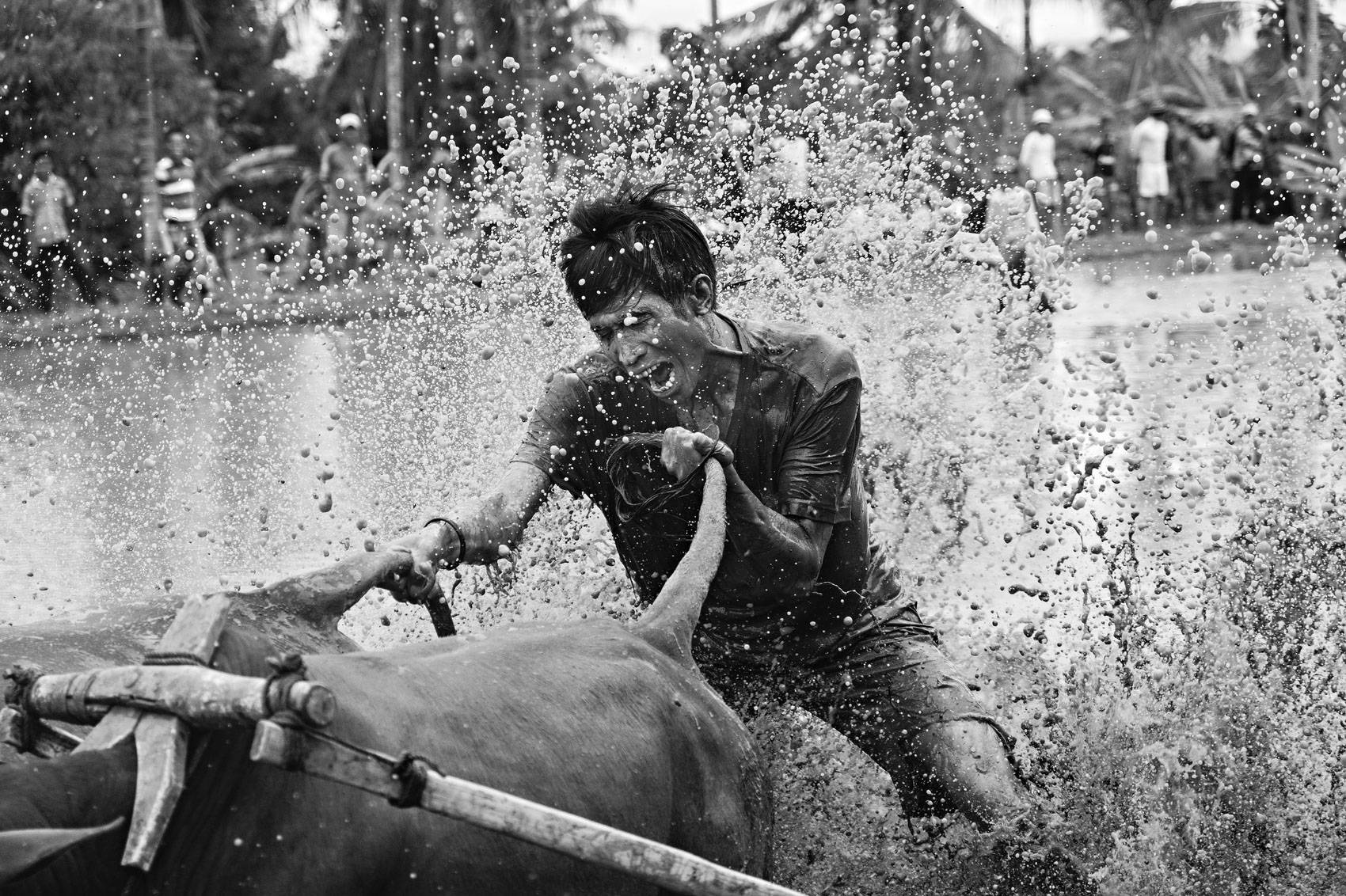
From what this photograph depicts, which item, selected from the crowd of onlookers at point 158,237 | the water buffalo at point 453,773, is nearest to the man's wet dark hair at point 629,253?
the water buffalo at point 453,773

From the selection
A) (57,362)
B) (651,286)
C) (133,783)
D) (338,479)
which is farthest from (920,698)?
(57,362)

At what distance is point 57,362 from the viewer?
1309 centimetres

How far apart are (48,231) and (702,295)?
14061 millimetres

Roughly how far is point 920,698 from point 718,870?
5.34 ft

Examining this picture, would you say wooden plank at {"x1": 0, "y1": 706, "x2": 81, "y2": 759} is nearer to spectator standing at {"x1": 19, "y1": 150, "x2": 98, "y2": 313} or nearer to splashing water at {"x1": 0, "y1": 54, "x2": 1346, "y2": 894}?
splashing water at {"x1": 0, "y1": 54, "x2": 1346, "y2": 894}

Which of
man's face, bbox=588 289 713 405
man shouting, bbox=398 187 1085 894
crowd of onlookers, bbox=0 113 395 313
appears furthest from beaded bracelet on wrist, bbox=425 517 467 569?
crowd of onlookers, bbox=0 113 395 313

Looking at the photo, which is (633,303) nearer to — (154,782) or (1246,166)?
(154,782)

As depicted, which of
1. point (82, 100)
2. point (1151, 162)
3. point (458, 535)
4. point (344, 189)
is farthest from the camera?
point (1151, 162)

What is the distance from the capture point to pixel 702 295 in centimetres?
418

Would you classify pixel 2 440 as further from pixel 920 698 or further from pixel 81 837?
pixel 81 837

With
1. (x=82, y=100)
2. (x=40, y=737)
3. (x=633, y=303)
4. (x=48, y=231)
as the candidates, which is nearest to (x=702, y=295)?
(x=633, y=303)

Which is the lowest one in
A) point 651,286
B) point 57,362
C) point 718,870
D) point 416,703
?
point 57,362

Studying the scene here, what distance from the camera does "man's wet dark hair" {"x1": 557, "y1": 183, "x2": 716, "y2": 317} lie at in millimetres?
4105

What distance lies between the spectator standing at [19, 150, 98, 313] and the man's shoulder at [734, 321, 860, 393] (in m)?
13.9
